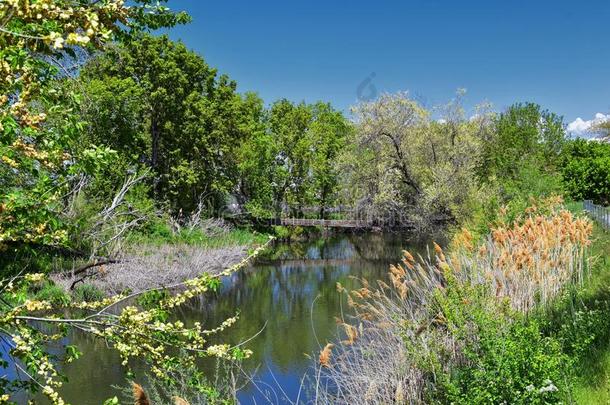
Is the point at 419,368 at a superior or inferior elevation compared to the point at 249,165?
inferior

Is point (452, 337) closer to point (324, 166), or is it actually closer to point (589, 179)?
point (324, 166)

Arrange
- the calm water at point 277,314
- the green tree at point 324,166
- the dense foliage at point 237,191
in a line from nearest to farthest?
the dense foliage at point 237,191, the calm water at point 277,314, the green tree at point 324,166

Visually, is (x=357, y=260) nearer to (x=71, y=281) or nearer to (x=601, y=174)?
(x=71, y=281)

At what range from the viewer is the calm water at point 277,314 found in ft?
28.1

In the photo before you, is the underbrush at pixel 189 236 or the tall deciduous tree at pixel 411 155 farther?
the tall deciduous tree at pixel 411 155

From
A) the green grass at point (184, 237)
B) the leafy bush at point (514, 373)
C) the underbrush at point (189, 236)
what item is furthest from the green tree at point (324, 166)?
the leafy bush at point (514, 373)

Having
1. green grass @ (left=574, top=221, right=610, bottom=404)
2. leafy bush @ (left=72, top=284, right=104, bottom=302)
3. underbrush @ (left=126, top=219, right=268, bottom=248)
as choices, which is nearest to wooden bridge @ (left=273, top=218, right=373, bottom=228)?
underbrush @ (left=126, top=219, right=268, bottom=248)

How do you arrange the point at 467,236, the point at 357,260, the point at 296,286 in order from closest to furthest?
the point at 467,236 < the point at 296,286 < the point at 357,260

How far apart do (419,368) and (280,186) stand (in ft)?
87.7

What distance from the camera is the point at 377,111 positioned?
87.4 feet

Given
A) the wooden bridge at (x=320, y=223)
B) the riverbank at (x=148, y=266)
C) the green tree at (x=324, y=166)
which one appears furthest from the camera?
the green tree at (x=324, y=166)

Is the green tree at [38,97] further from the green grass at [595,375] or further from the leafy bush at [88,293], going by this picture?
the leafy bush at [88,293]

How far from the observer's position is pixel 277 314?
13.6 meters

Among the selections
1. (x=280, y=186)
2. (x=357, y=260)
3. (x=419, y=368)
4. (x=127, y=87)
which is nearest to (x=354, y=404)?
(x=419, y=368)
